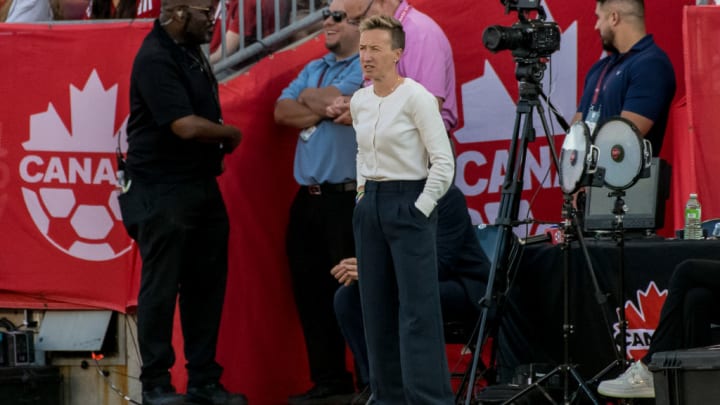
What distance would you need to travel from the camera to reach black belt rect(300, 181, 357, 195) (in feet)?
28.5

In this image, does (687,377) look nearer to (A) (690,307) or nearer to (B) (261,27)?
(A) (690,307)

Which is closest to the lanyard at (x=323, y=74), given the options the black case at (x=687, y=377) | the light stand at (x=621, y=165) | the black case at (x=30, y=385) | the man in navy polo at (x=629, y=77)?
the man in navy polo at (x=629, y=77)

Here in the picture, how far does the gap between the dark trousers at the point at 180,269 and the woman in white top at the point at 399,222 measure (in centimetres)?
184

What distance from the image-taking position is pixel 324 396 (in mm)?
8742

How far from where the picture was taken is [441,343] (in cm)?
679

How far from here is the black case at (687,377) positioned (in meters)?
5.75

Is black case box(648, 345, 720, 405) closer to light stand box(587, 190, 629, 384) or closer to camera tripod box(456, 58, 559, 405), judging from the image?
light stand box(587, 190, 629, 384)

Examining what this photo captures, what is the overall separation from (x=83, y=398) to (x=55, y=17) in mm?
2667

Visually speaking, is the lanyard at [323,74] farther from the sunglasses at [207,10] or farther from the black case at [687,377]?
the black case at [687,377]

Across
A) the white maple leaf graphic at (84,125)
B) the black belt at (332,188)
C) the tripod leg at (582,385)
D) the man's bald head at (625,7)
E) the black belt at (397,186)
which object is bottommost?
the tripod leg at (582,385)

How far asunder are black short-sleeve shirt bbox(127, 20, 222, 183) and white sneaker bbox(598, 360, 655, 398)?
2.96 meters

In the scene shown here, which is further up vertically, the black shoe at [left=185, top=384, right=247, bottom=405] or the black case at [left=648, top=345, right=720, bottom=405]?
the black case at [left=648, top=345, right=720, bottom=405]

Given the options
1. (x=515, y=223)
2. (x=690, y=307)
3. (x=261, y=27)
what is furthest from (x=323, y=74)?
(x=690, y=307)

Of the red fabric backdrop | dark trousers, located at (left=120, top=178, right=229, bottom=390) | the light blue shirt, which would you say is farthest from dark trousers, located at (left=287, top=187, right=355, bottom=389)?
dark trousers, located at (left=120, top=178, right=229, bottom=390)
